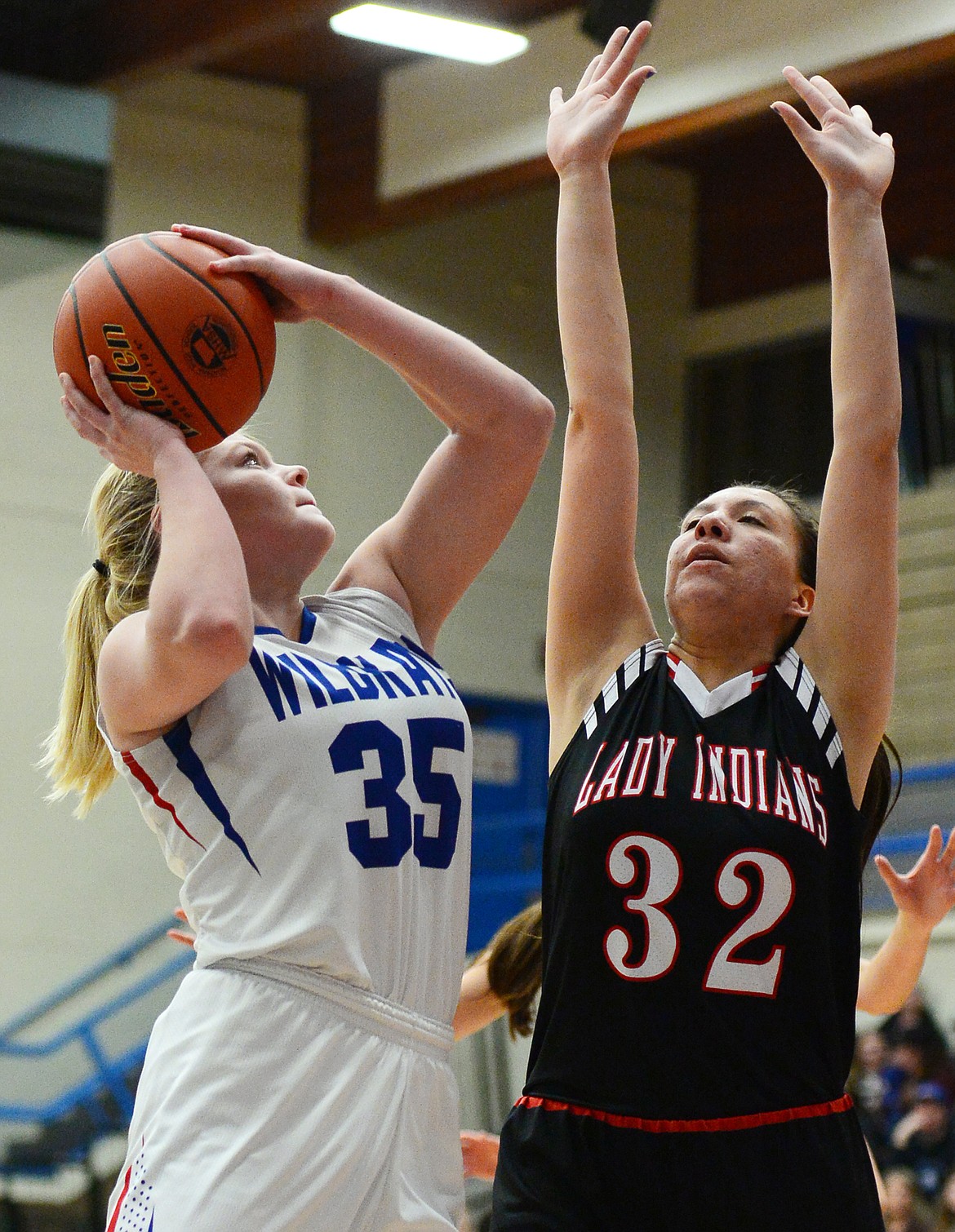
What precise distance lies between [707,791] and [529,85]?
801cm

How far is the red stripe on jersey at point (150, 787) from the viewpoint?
2463mm

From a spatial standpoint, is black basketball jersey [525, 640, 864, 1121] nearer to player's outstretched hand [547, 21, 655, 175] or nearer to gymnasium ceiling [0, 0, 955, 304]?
player's outstretched hand [547, 21, 655, 175]

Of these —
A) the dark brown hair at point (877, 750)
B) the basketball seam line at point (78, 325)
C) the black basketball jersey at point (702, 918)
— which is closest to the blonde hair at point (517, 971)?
the dark brown hair at point (877, 750)

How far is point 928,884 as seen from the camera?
3598 millimetres

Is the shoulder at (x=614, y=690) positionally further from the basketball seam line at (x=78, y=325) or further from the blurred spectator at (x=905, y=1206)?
the blurred spectator at (x=905, y=1206)

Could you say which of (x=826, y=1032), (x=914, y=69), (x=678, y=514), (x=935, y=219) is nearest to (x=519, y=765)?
(x=678, y=514)

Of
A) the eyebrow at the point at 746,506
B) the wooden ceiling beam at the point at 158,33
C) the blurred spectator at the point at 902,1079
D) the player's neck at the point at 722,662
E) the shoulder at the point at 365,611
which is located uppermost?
the wooden ceiling beam at the point at 158,33

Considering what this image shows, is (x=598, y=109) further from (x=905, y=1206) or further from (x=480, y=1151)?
(x=905, y=1206)

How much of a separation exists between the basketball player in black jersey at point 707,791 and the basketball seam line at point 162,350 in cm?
59

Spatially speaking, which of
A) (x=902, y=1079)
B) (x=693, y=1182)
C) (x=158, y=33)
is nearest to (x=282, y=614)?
(x=693, y=1182)

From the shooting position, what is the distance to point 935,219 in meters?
11.4

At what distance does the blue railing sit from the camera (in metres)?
9.73

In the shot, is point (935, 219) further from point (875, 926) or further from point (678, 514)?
point (875, 926)

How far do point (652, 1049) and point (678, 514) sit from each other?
395 inches
